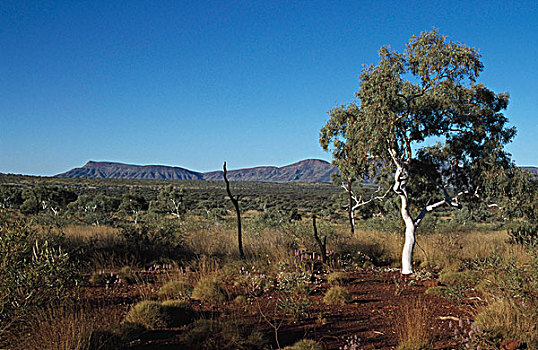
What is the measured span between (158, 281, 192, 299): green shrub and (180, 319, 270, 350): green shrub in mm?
1851

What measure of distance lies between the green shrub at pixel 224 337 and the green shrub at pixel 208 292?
1714 mm

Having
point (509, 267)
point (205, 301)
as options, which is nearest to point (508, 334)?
point (509, 267)

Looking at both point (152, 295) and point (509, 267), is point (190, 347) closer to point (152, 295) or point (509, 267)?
point (152, 295)

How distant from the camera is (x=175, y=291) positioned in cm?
697

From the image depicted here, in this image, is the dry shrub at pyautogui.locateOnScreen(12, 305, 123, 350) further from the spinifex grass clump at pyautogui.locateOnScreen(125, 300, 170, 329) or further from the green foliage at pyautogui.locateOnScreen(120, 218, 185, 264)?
the green foliage at pyautogui.locateOnScreen(120, 218, 185, 264)

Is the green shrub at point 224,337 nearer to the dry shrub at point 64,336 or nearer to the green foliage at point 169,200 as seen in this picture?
the dry shrub at point 64,336

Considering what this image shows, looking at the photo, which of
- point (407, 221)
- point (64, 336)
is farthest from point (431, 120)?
point (64, 336)

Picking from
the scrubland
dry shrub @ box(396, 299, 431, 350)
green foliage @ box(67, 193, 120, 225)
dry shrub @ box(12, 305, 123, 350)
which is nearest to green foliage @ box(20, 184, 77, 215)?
green foliage @ box(67, 193, 120, 225)

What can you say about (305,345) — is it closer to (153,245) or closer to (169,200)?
(153,245)

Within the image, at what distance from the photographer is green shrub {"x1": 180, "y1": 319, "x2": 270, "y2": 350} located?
4586mm

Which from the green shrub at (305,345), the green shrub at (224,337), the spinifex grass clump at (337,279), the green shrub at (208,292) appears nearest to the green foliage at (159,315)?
the green shrub at (224,337)

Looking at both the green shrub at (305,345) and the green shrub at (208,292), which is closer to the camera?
the green shrub at (305,345)

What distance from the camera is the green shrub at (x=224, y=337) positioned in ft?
15.0

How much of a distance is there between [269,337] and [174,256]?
6025 millimetres
